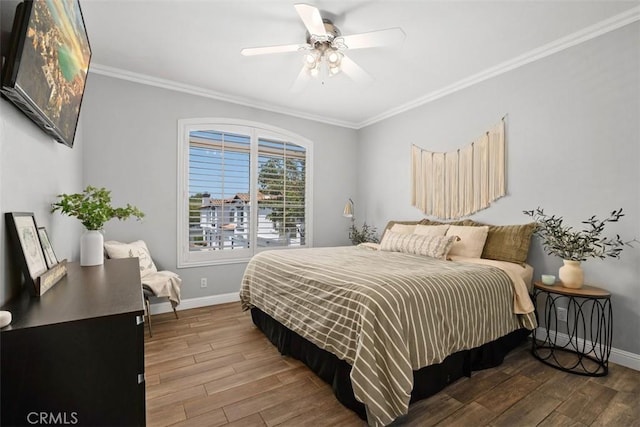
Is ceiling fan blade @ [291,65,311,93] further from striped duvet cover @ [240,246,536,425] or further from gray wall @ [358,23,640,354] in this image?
gray wall @ [358,23,640,354]

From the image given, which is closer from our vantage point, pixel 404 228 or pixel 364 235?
pixel 404 228

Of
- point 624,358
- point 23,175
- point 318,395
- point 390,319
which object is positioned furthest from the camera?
point 624,358

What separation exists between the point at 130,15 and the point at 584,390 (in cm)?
437

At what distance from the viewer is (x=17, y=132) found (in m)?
1.22

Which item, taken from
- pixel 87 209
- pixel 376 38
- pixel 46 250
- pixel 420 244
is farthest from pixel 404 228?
pixel 46 250

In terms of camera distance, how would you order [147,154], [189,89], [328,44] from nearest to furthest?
[328,44] → [147,154] → [189,89]

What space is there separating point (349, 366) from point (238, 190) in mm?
2877

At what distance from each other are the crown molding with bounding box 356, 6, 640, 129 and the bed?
205cm

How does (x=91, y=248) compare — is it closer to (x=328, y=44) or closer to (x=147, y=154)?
(x=147, y=154)

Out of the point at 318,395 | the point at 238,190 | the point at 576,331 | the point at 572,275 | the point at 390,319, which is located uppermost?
the point at 238,190

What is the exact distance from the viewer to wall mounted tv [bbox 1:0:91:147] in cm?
99

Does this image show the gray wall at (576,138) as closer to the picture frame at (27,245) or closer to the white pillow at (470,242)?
the white pillow at (470,242)

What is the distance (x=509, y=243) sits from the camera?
9.21ft

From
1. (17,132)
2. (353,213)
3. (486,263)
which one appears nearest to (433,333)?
(486,263)
